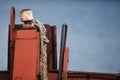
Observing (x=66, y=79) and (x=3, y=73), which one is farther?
(x=3, y=73)

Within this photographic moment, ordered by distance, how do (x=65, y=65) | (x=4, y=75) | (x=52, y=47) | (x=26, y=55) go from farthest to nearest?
(x=52, y=47), (x=4, y=75), (x=65, y=65), (x=26, y=55)

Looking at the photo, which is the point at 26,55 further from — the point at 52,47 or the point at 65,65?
the point at 52,47

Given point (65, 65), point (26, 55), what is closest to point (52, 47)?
point (65, 65)

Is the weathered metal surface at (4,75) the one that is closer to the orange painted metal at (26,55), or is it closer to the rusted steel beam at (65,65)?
the orange painted metal at (26,55)

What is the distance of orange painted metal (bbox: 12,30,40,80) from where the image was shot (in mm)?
7633

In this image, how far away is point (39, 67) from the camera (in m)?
7.77

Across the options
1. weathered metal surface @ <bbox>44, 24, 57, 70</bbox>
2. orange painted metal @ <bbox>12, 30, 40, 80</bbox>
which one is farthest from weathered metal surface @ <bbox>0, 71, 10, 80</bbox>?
orange painted metal @ <bbox>12, 30, 40, 80</bbox>

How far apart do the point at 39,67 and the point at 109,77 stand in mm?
2282

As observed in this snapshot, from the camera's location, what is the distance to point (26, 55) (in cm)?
771

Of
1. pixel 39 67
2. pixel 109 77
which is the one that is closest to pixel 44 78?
pixel 39 67

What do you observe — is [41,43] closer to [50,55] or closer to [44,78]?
[44,78]

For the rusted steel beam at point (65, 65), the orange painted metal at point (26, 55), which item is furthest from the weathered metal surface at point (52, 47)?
the orange painted metal at point (26, 55)

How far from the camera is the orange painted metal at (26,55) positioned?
7.63 meters

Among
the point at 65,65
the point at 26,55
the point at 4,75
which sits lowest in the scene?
the point at 4,75
